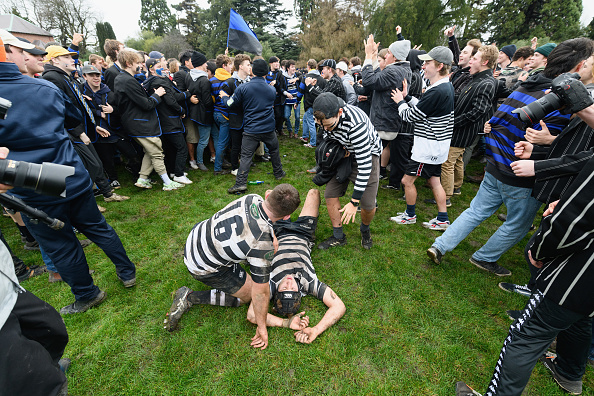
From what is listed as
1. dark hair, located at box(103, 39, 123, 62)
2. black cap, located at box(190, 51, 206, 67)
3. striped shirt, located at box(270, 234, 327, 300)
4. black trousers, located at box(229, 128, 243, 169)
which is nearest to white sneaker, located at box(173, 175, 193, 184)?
black trousers, located at box(229, 128, 243, 169)

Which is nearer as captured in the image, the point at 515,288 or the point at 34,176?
the point at 34,176

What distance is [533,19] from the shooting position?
2712 centimetres

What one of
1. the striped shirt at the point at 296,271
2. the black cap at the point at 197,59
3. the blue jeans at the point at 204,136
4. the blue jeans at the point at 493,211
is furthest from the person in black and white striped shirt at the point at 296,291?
the black cap at the point at 197,59

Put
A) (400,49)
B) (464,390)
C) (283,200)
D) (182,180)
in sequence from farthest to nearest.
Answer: (182,180), (400,49), (283,200), (464,390)

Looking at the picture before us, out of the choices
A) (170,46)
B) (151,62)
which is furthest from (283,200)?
(170,46)

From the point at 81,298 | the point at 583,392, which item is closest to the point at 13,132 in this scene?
the point at 81,298

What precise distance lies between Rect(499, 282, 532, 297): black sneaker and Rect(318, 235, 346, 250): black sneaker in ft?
6.38

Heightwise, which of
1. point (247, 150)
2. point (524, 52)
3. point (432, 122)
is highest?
point (524, 52)

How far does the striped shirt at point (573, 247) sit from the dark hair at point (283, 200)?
5.52 ft

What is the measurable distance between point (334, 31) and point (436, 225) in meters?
31.4

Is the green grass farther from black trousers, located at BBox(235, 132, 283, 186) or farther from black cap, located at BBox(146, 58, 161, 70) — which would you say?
black cap, located at BBox(146, 58, 161, 70)

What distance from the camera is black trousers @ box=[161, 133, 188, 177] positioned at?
18.4 feet

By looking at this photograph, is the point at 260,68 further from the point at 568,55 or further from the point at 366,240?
the point at 568,55

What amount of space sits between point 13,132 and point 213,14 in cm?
5203
